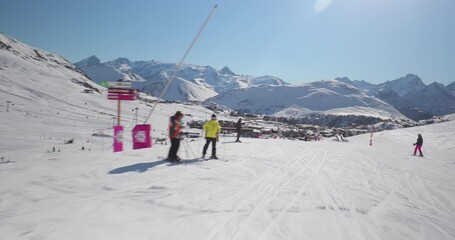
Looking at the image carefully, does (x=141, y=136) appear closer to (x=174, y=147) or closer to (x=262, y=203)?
(x=174, y=147)

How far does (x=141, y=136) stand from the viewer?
13.8 meters

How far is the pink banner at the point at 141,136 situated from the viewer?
13711 millimetres

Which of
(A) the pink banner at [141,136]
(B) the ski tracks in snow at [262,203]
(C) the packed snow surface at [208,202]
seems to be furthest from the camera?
(A) the pink banner at [141,136]

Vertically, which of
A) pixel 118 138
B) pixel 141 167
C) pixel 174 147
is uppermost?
pixel 118 138

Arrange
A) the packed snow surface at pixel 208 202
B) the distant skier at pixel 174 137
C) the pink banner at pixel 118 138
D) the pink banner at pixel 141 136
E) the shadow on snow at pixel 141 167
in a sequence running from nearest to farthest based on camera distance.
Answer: the packed snow surface at pixel 208 202 < the shadow on snow at pixel 141 167 < the distant skier at pixel 174 137 < the pink banner at pixel 118 138 < the pink banner at pixel 141 136

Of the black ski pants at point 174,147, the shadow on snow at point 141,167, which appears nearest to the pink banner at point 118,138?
the shadow on snow at point 141,167

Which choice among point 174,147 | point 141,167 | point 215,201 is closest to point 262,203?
point 215,201

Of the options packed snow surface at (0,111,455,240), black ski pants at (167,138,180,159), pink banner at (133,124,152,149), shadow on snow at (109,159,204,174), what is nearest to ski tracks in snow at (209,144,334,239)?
packed snow surface at (0,111,455,240)

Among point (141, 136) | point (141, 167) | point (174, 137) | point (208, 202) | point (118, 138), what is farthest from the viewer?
point (141, 136)

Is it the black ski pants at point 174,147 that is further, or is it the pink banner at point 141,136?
the pink banner at point 141,136

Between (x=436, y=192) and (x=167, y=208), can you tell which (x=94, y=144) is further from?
(x=436, y=192)

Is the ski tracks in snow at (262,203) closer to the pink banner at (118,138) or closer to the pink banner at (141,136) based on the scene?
the pink banner at (141,136)

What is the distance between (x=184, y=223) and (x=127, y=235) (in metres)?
0.98

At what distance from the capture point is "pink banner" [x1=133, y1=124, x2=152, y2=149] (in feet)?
45.0
